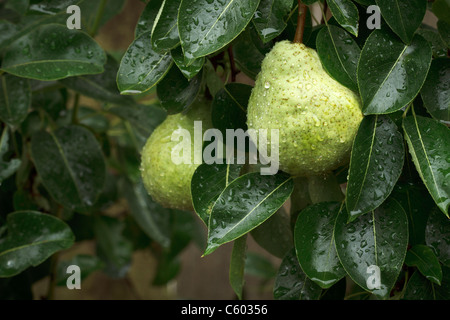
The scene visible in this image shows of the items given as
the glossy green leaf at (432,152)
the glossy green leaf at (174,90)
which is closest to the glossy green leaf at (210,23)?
the glossy green leaf at (174,90)

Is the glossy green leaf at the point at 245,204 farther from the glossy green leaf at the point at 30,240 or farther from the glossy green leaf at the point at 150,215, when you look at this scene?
the glossy green leaf at the point at 150,215

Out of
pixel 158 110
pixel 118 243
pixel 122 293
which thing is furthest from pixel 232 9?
pixel 122 293

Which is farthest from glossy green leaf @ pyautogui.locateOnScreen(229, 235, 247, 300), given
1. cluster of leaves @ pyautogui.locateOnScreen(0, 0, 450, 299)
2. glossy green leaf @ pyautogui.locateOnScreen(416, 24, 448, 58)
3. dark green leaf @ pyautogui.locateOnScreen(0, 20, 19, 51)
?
dark green leaf @ pyautogui.locateOnScreen(0, 20, 19, 51)

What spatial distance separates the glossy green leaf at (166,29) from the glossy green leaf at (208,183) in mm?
152

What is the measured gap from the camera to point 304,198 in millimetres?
818

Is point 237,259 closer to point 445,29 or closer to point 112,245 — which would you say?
point 445,29

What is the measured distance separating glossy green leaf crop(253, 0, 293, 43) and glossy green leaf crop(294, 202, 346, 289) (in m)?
0.21

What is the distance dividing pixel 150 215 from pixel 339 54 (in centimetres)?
77

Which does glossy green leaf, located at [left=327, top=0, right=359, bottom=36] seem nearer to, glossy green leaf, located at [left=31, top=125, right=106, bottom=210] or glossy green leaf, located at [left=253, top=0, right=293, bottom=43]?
glossy green leaf, located at [left=253, top=0, right=293, bottom=43]

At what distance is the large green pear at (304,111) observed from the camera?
61 centimetres

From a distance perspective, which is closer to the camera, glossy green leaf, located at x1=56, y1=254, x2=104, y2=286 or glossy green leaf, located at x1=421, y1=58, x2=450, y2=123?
glossy green leaf, located at x1=421, y1=58, x2=450, y2=123

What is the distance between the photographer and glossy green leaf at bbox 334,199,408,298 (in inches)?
25.4

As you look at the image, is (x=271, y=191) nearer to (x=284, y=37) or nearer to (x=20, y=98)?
(x=284, y=37)

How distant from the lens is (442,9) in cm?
70
